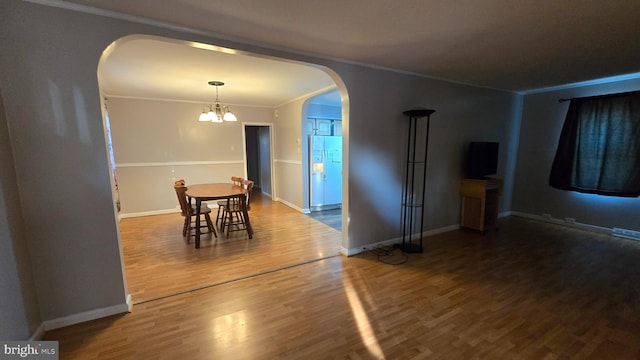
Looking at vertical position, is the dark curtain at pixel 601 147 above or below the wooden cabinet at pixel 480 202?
above

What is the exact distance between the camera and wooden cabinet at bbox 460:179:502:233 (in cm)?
396

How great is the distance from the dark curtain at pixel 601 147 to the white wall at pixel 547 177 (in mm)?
193

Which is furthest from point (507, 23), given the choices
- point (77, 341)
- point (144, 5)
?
point (77, 341)

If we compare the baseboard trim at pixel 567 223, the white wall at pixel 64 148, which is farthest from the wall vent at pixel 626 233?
the white wall at pixel 64 148

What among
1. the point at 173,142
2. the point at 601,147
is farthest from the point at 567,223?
the point at 173,142

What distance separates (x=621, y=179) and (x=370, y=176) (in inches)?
149

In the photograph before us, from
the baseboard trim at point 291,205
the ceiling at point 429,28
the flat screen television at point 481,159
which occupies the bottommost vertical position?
the baseboard trim at point 291,205

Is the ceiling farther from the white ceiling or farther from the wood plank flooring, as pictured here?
the wood plank flooring

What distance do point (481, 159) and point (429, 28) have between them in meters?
2.75

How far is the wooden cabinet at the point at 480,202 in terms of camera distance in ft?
13.0

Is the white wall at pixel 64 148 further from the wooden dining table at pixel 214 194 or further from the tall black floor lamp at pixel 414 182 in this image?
the tall black floor lamp at pixel 414 182

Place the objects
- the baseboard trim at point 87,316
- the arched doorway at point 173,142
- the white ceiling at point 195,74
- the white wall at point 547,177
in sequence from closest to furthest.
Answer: the baseboard trim at point 87,316 < the white ceiling at point 195,74 < the white wall at point 547,177 < the arched doorway at point 173,142

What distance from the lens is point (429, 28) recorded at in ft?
6.97

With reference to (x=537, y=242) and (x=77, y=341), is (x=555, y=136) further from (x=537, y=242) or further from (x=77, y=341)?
(x=77, y=341)
